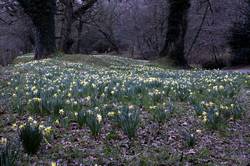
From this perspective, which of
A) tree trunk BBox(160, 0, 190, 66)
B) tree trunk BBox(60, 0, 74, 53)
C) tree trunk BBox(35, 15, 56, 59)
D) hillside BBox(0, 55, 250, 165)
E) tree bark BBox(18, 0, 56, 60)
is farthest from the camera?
tree trunk BBox(60, 0, 74, 53)

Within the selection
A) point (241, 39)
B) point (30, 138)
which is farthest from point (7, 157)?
point (241, 39)

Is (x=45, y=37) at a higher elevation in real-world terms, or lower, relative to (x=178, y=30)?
lower

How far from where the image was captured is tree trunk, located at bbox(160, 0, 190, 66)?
24.3 meters

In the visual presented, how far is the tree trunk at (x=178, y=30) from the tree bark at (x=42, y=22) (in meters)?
7.77

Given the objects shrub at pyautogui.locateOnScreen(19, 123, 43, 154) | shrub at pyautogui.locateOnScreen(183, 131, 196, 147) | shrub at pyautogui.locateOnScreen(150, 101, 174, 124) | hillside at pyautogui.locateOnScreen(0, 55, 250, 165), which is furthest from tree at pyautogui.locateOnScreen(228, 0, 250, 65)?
shrub at pyautogui.locateOnScreen(19, 123, 43, 154)

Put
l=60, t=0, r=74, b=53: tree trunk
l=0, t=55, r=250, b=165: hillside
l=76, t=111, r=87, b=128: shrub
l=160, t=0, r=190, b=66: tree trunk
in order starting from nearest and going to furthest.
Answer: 1. l=0, t=55, r=250, b=165: hillside
2. l=76, t=111, r=87, b=128: shrub
3. l=160, t=0, r=190, b=66: tree trunk
4. l=60, t=0, r=74, b=53: tree trunk

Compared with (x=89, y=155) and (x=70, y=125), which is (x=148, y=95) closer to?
(x=70, y=125)

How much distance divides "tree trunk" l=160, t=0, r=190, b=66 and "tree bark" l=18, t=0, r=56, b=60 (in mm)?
7769

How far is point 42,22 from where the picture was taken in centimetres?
2241

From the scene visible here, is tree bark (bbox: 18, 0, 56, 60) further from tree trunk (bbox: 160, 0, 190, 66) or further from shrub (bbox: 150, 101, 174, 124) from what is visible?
shrub (bbox: 150, 101, 174, 124)

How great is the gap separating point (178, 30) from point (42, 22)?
28.9 ft

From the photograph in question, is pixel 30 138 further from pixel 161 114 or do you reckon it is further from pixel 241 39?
pixel 241 39

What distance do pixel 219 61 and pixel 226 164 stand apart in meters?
31.1

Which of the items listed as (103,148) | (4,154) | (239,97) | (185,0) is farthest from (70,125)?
(185,0)
